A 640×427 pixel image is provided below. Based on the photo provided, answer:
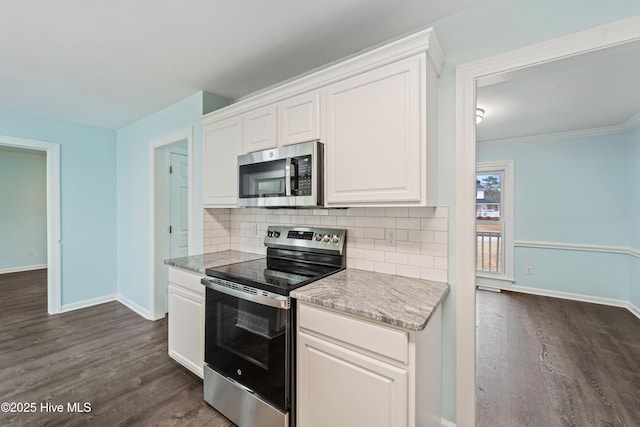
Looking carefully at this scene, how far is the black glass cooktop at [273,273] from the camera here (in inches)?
60.5

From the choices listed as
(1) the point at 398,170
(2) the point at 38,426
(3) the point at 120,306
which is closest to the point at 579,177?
(1) the point at 398,170

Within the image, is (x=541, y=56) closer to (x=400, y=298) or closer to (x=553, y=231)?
(x=400, y=298)

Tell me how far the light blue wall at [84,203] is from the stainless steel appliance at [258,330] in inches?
120

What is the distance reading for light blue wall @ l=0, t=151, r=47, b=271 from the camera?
540 centimetres

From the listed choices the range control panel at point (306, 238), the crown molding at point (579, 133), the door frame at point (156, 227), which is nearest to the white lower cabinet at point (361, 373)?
the range control panel at point (306, 238)

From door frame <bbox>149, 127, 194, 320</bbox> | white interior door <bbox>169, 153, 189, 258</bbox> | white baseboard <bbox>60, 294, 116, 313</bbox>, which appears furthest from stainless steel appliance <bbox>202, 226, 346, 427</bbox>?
white baseboard <bbox>60, 294, 116, 313</bbox>

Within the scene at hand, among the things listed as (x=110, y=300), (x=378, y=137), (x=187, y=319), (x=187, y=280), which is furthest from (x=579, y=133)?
(x=110, y=300)

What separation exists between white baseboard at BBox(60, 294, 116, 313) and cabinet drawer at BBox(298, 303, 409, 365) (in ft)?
12.7

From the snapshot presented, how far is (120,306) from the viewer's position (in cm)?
372

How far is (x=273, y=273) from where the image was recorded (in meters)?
1.82

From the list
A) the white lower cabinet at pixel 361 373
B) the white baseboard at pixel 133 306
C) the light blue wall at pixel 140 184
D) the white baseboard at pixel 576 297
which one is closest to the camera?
the white lower cabinet at pixel 361 373

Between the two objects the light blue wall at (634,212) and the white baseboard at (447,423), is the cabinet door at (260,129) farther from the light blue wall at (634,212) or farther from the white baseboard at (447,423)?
the light blue wall at (634,212)

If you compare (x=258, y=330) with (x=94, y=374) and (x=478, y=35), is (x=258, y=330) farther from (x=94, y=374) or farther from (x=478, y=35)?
(x=478, y=35)

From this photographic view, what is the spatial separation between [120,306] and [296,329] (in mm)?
3551
